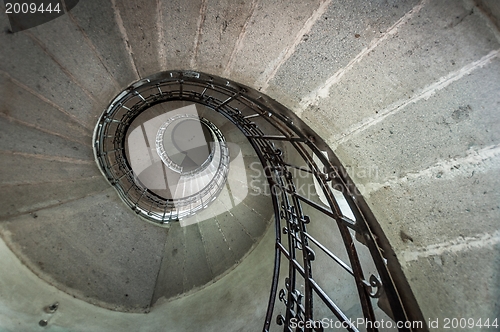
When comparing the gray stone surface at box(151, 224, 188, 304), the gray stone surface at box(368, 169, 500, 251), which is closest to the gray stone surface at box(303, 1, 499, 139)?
the gray stone surface at box(368, 169, 500, 251)

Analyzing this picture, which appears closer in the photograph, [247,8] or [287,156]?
[247,8]

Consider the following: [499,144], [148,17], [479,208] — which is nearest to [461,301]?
[479,208]

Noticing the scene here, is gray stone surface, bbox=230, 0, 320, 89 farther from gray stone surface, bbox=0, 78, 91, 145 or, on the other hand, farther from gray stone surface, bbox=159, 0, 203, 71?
gray stone surface, bbox=0, 78, 91, 145

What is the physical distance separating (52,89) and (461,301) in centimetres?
295

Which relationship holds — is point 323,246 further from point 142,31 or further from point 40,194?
point 40,194

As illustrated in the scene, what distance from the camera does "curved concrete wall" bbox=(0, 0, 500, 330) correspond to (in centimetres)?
100

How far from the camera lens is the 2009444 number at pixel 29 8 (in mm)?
1482

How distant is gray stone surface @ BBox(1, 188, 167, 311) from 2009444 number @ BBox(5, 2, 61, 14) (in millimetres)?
2283

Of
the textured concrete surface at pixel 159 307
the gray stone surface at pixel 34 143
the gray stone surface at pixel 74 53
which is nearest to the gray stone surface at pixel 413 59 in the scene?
the gray stone surface at pixel 74 53

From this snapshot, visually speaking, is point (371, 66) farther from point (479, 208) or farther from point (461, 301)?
point (461, 301)

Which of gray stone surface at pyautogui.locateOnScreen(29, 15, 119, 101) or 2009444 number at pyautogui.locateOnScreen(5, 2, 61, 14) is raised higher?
2009444 number at pyautogui.locateOnScreen(5, 2, 61, 14)

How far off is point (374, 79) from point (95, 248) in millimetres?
3882

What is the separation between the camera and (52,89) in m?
1.97

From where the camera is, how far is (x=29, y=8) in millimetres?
1493
